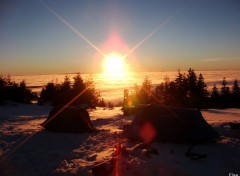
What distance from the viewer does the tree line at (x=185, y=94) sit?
144 feet

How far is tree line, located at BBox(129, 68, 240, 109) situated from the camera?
4394 cm

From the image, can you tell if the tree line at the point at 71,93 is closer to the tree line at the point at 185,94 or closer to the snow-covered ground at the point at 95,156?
the tree line at the point at 185,94

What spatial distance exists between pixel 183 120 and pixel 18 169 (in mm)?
8160

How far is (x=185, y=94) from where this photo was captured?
53.3 meters

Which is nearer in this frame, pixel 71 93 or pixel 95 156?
pixel 95 156

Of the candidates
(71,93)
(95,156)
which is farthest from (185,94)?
(95,156)

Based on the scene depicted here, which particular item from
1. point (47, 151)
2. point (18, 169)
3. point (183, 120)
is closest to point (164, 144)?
point (183, 120)

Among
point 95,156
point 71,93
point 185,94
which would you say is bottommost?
point 95,156

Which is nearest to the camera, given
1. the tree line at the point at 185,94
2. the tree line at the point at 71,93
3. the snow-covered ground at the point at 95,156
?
the snow-covered ground at the point at 95,156

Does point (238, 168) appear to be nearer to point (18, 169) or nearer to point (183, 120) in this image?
point (183, 120)

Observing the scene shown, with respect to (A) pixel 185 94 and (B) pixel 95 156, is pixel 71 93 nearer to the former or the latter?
(A) pixel 185 94

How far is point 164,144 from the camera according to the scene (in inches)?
529

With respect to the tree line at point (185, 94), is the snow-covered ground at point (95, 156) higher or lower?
lower

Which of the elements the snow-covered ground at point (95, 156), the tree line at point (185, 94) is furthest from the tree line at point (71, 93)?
the snow-covered ground at point (95, 156)
